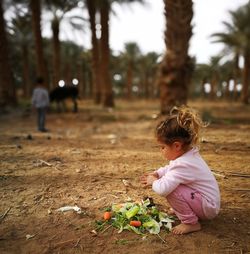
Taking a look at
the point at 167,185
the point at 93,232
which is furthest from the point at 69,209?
the point at 167,185

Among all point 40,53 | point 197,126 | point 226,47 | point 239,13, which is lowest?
point 197,126

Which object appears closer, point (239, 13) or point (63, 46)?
point (239, 13)

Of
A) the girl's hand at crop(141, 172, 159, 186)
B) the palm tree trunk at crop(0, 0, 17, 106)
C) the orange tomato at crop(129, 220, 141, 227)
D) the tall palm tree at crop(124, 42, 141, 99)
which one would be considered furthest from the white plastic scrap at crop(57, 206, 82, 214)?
the tall palm tree at crop(124, 42, 141, 99)

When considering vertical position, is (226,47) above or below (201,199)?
above

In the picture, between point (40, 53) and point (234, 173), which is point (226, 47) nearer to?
point (40, 53)

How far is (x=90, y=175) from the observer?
4398mm

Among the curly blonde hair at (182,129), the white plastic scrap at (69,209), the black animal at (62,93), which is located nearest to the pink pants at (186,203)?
the curly blonde hair at (182,129)

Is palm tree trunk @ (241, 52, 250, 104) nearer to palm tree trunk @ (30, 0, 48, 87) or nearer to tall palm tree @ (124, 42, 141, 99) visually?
palm tree trunk @ (30, 0, 48, 87)

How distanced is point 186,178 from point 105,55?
1483cm

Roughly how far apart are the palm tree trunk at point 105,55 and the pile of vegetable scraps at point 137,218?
46.9 feet

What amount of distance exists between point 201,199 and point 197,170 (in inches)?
9.9

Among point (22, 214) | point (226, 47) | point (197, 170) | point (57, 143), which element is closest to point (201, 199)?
point (197, 170)

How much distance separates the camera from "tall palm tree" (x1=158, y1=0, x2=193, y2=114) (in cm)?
928

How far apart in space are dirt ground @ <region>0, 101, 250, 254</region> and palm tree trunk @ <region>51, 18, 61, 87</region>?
14102mm
